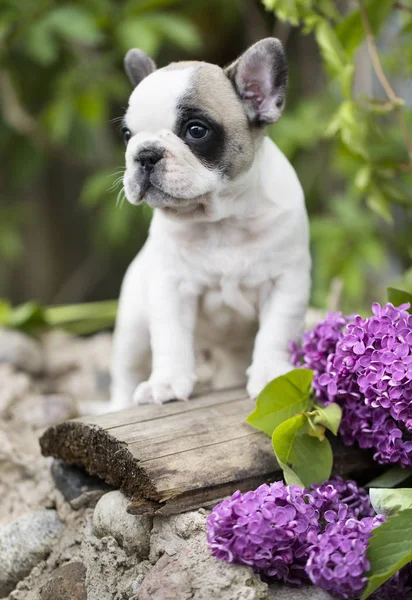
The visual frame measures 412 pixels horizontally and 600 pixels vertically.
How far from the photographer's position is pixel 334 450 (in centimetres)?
224

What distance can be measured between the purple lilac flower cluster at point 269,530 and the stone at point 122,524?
26cm

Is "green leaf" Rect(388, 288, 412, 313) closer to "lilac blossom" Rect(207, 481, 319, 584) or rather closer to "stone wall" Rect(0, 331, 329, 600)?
"lilac blossom" Rect(207, 481, 319, 584)

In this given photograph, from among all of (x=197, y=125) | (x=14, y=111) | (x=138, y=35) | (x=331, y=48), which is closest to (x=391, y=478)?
(x=197, y=125)

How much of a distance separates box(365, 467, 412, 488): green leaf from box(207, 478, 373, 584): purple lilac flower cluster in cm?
34

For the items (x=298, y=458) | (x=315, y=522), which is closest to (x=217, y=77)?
(x=298, y=458)

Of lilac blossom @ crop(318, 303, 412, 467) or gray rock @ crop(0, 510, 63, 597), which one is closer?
lilac blossom @ crop(318, 303, 412, 467)

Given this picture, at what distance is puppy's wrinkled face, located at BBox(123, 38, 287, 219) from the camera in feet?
7.06

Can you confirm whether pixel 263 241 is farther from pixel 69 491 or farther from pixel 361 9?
pixel 361 9

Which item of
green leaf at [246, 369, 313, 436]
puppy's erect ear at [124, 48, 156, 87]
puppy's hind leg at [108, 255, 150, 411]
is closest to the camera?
green leaf at [246, 369, 313, 436]

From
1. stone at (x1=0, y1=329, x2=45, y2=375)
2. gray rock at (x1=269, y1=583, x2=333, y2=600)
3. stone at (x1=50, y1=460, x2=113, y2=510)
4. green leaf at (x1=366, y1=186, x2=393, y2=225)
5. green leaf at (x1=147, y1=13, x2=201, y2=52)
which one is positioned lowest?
stone at (x1=0, y1=329, x2=45, y2=375)

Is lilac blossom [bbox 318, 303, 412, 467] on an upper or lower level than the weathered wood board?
upper

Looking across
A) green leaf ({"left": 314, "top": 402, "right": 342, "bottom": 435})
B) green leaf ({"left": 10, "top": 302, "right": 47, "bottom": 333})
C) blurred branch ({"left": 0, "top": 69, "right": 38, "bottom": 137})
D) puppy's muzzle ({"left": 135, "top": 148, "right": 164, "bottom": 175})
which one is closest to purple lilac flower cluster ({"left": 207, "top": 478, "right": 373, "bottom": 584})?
green leaf ({"left": 314, "top": 402, "right": 342, "bottom": 435})

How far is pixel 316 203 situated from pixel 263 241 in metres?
3.24

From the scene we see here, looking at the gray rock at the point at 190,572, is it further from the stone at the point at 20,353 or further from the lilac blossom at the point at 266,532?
the stone at the point at 20,353
